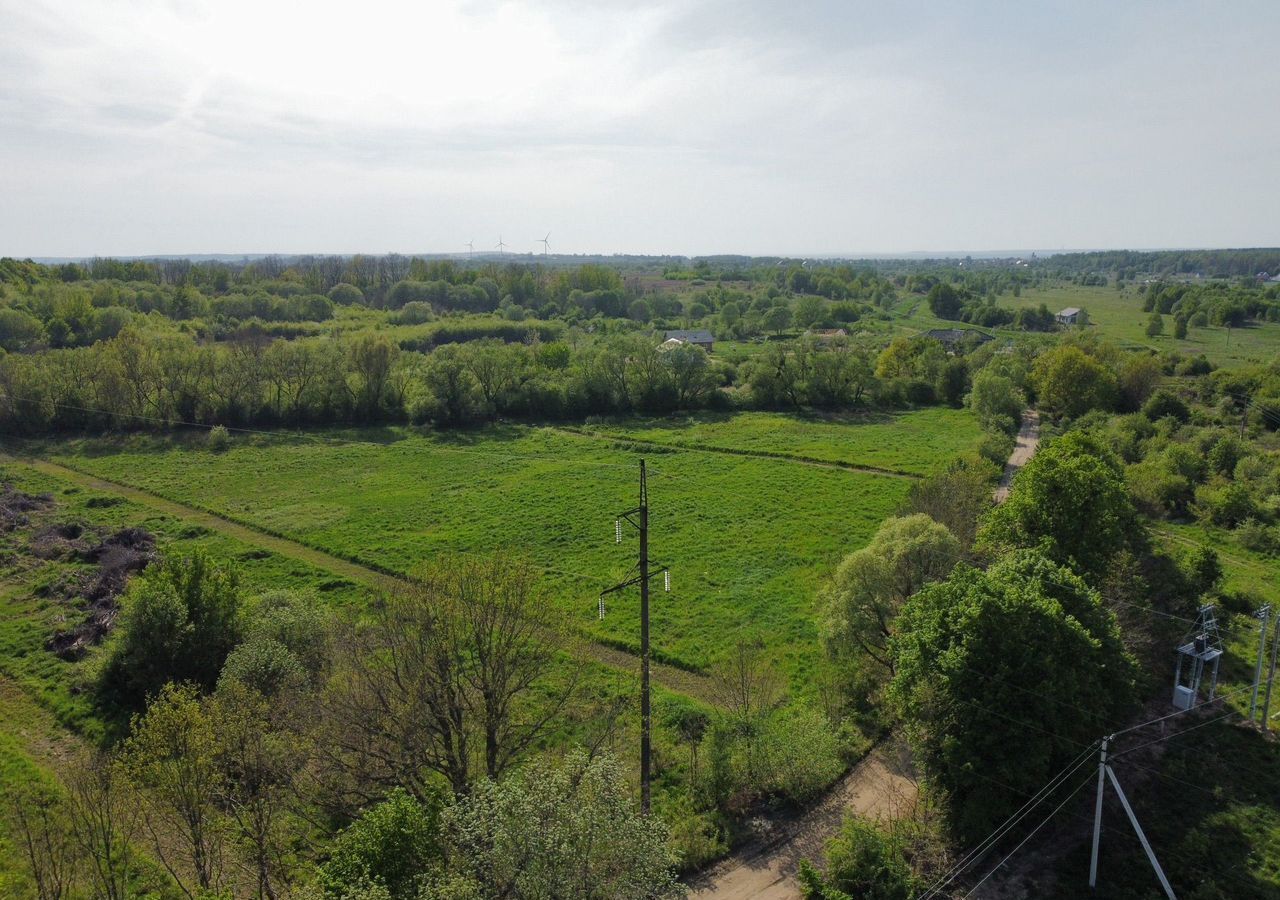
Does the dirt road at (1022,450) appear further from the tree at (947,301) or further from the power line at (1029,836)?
the tree at (947,301)

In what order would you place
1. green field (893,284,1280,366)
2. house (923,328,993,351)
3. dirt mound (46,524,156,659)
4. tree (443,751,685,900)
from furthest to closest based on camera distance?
house (923,328,993,351), green field (893,284,1280,366), dirt mound (46,524,156,659), tree (443,751,685,900)

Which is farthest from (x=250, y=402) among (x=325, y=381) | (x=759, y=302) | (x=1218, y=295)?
(x=1218, y=295)

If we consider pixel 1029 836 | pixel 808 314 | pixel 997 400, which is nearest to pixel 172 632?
pixel 1029 836

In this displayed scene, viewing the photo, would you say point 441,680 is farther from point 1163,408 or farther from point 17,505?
point 1163,408

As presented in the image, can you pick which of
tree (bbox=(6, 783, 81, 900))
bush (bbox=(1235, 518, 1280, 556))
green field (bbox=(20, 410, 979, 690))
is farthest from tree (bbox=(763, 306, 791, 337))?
tree (bbox=(6, 783, 81, 900))

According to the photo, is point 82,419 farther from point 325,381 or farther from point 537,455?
point 537,455

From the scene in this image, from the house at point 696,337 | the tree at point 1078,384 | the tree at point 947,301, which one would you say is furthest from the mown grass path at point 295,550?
the tree at point 947,301

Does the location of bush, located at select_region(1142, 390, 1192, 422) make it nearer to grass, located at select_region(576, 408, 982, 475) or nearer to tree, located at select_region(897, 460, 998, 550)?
grass, located at select_region(576, 408, 982, 475)
